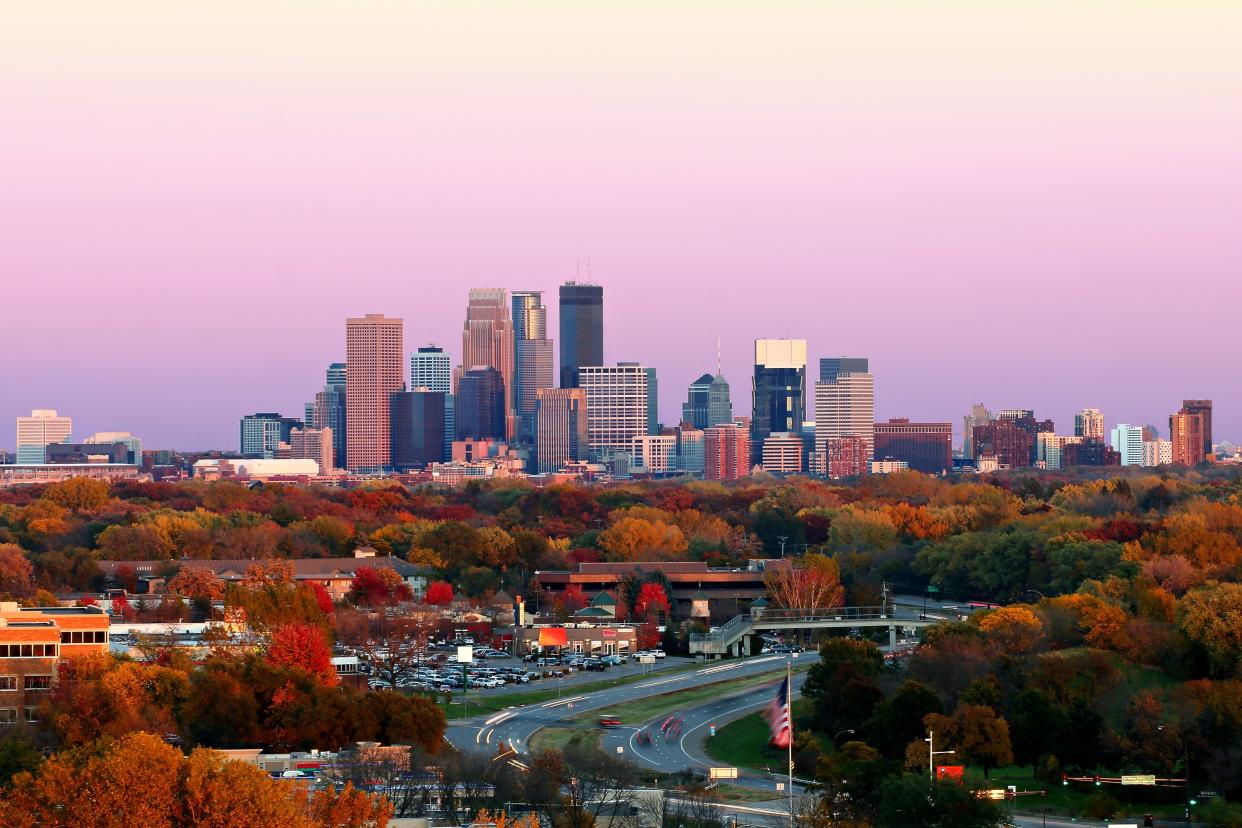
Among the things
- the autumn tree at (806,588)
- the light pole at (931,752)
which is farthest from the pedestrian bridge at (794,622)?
the light pole at (931,752)

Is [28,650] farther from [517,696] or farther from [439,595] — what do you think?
[439,595]

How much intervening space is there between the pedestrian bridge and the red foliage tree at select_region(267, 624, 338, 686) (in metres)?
27.8

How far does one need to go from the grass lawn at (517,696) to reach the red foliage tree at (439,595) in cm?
2357

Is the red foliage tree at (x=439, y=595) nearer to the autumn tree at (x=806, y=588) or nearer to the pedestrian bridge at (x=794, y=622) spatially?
the pedestrian bridge at (x=794, y=622)

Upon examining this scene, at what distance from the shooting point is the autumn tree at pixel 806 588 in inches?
4409

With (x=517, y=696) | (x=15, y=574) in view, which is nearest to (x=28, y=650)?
(x=517, y=696)

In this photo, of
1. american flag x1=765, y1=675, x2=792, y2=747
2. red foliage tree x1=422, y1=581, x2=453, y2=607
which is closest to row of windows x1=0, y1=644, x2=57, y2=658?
american flag x1=765, y1=675, x2=792, y2=747

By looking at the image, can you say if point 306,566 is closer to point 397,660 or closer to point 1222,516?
point 397,660

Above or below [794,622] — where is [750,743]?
below

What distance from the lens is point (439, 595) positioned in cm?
11694

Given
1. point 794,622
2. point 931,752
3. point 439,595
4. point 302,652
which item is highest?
point 302,652

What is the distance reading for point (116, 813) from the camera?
A: 4369 cm

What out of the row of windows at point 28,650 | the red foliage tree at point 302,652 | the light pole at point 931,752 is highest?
A: the row of windows at point 28,650

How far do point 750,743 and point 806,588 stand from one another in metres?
38.7
